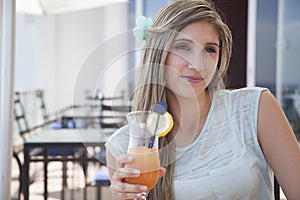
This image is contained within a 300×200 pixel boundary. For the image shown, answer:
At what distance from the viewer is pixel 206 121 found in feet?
3.55

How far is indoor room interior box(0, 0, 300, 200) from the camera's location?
1.05m

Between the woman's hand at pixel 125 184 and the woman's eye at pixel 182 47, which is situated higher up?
the woman's eye at pixel 182 47

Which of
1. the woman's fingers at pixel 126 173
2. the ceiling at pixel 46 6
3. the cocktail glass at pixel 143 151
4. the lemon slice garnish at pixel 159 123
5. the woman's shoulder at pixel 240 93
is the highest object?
the ceiling at pixel 46 6

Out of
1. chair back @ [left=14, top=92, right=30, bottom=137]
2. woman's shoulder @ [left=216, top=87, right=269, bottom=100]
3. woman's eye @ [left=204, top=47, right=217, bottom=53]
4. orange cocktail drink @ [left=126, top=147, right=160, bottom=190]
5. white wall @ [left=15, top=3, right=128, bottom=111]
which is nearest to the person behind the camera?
orange cocktail drink @ [left=126, top=147, right=160, bottom=190]

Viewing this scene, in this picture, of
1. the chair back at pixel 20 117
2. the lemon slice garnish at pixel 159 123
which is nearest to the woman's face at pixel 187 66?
the lemon slice garnish at pixel 159 123

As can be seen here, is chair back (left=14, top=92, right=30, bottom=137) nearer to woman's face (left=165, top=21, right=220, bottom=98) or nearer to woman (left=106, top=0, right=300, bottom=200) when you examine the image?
woman (left=106, top=0, right=300, bottom=200)

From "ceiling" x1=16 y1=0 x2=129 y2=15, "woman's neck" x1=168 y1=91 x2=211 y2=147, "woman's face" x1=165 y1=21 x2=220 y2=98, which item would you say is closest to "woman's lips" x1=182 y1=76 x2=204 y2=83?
"woman's face" x1=165 y1=21 x2=220 y2=98

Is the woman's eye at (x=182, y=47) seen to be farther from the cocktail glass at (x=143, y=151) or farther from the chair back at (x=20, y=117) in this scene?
the chair back at (x=20, y=117)

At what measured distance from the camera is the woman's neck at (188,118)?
1.02 meters

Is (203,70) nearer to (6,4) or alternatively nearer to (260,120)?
(260,120)

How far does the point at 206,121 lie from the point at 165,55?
0.30 meters

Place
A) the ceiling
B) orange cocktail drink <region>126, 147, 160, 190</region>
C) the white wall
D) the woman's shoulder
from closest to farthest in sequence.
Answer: orange cocktail drink <region>126, 147, 160, 190</region>, the woman's shoulder, the ceiling, the white wall

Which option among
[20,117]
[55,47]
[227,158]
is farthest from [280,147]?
[55,47]

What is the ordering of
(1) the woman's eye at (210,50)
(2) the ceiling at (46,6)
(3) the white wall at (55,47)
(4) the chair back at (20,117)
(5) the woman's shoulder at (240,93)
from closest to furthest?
(1) the woman's eye at (210,50) < (5) the woman's shoulder at (240,93) < (2) the ceiling at (46,6) < (4) the chair back at (20,117) < (3) the white wall at (55,47)
